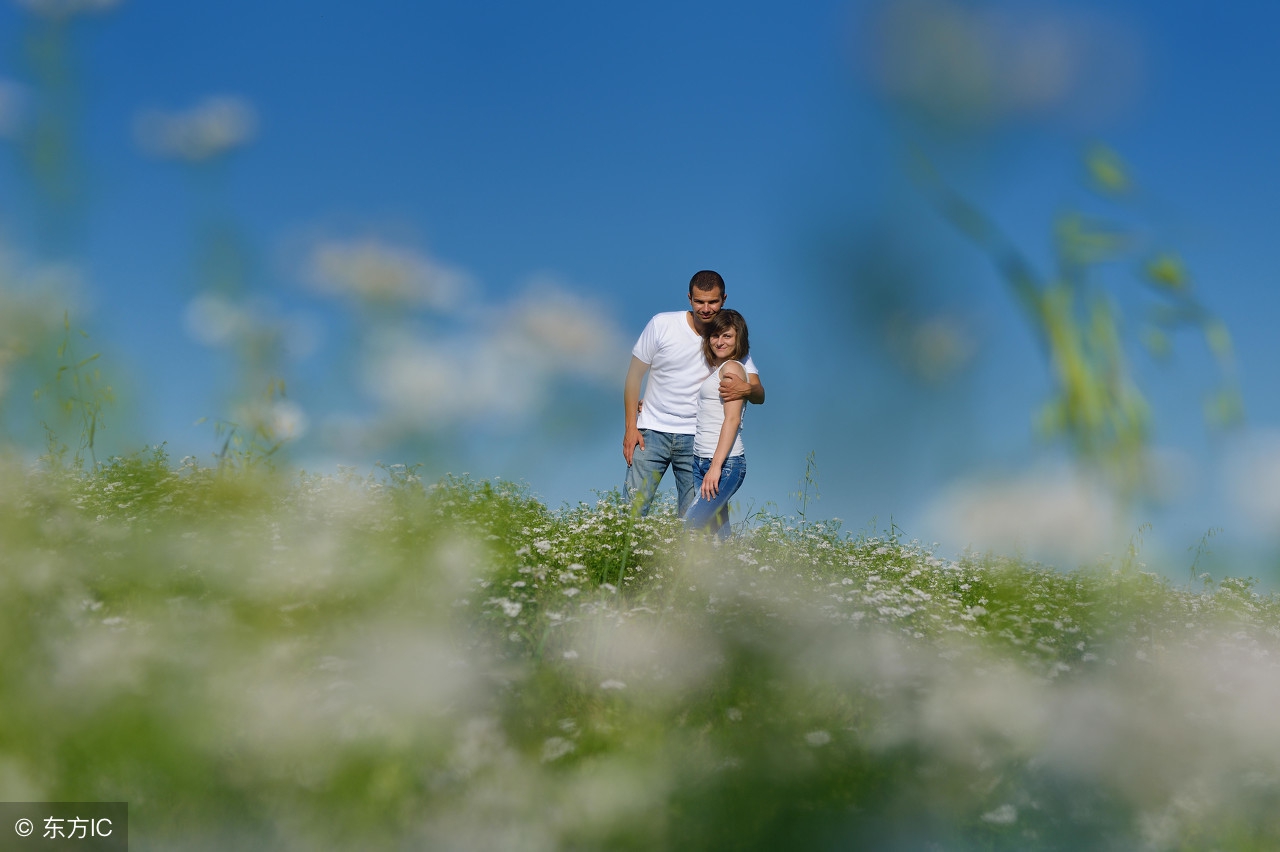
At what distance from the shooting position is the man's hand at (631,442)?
A: 6895 mm

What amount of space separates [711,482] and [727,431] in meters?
0.34

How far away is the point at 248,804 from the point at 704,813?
1197 mm

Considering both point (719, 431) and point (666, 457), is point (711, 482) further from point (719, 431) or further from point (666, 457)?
point (666, 457)

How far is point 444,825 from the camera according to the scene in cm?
253

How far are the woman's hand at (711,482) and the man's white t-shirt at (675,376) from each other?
654 millimetres

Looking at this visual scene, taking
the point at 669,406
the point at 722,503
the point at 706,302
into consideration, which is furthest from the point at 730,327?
the point at 722,503

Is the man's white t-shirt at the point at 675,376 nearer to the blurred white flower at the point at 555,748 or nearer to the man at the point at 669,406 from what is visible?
the man at the point at 669,406

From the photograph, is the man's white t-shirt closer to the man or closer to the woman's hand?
the man

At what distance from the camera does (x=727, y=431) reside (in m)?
5.90

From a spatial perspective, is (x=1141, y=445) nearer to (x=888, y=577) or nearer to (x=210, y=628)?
(x=210, y=628)

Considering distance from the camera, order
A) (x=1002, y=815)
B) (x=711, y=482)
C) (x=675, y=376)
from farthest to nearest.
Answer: (x=675, y=376) < (x=711, y=482) < (x=1002, y=815)

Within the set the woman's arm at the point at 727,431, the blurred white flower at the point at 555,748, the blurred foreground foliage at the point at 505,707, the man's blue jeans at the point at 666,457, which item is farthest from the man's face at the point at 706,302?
the blurred white flower at the point at 555,748

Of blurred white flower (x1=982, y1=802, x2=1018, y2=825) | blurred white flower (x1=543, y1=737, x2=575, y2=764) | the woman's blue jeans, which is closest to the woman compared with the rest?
the woman's blue jeans

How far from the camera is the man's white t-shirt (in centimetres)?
668
